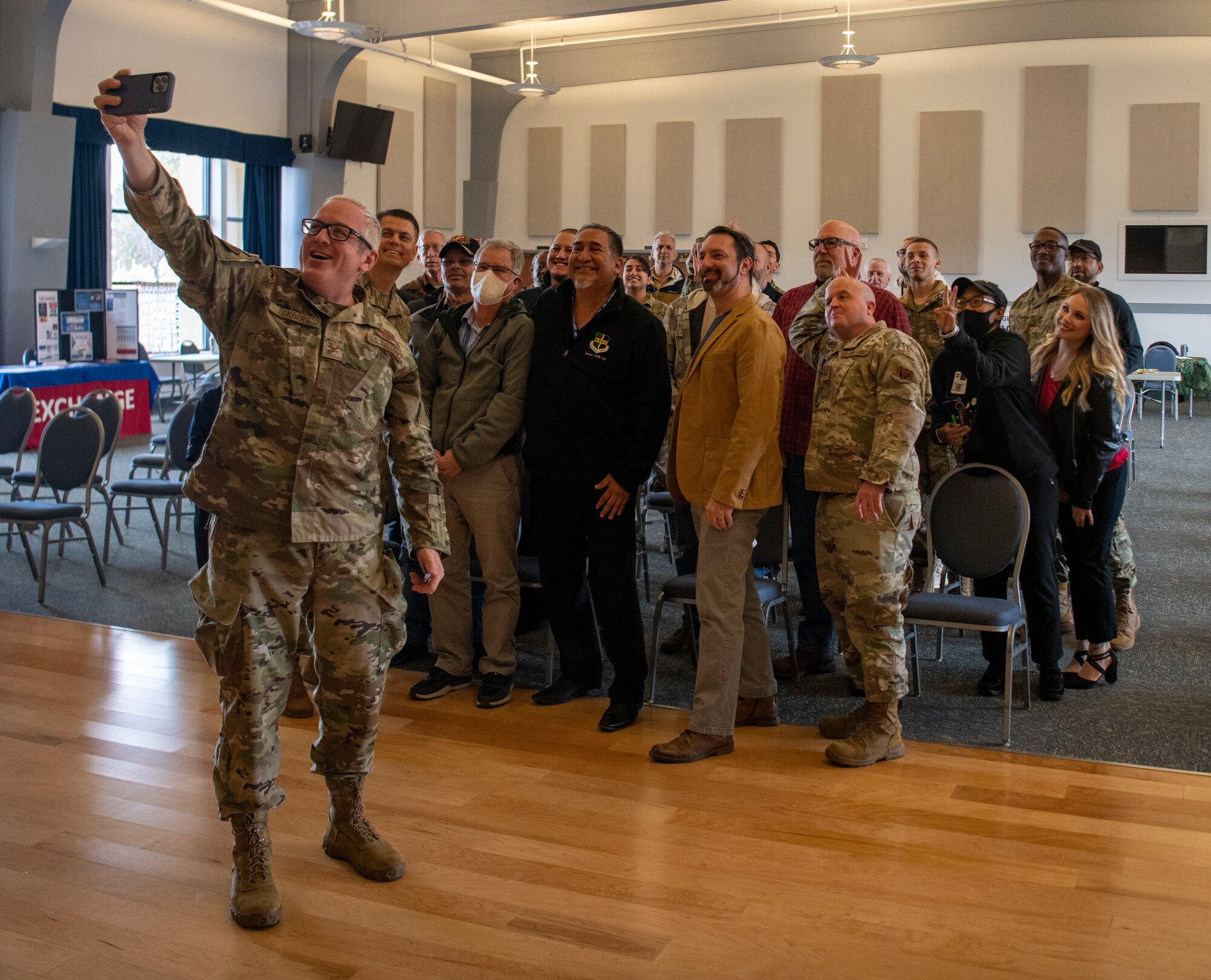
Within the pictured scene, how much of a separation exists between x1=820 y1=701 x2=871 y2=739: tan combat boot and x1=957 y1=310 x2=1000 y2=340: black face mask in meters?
1.47

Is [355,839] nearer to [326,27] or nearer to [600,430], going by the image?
[600,430]

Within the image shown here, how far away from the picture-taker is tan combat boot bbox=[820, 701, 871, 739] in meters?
3.77

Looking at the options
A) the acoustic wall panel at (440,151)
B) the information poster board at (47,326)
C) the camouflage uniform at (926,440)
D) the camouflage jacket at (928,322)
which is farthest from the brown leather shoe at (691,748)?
the acoustic wall panel at (440,151)

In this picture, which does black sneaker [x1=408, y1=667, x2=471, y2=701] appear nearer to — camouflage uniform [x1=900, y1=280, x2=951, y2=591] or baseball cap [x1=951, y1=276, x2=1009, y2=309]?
camouflage uniform [x1=900, y1=280, x2=951, y2=591]

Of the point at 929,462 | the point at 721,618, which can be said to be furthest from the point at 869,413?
the point at 929,462

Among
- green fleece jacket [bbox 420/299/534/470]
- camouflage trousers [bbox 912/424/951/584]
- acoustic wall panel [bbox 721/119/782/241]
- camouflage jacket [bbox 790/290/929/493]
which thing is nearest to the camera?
camouflage jacket [bbox 790/290/929/493]

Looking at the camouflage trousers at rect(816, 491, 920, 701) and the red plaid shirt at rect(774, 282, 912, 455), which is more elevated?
the red plaid shirt at rect(774, 282, 912, 455)

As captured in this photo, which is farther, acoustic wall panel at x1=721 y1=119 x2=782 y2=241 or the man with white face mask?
acoustic wall panel at x1=721 y1=119 x2=782 y2=241

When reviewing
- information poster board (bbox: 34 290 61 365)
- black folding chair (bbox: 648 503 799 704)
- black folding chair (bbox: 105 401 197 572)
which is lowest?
black folding chair (bbox: 648 503 799 704)

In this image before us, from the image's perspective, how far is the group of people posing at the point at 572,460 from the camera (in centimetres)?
256

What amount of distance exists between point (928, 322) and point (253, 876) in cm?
349

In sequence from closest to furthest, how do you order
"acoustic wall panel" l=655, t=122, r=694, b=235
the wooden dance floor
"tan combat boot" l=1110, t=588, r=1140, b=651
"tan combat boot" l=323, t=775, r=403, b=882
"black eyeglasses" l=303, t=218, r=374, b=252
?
1. the wooden dance floor
2. "black eyeglasses" l=303, t=218, r=374, b=252
3. "tan combat boot" l=323, t=775, r=403, b=882
4. "tan combat boot" l=1110, t=588, r=1140, b=651
5. "acoustic wall panel" l=655, t=122, r=694, b=235

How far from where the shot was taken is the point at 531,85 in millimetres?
14461

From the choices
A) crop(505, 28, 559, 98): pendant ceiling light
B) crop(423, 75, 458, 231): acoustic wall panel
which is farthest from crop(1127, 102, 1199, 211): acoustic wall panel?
crop(423, 75, 458, 231): acoustic wall panel
